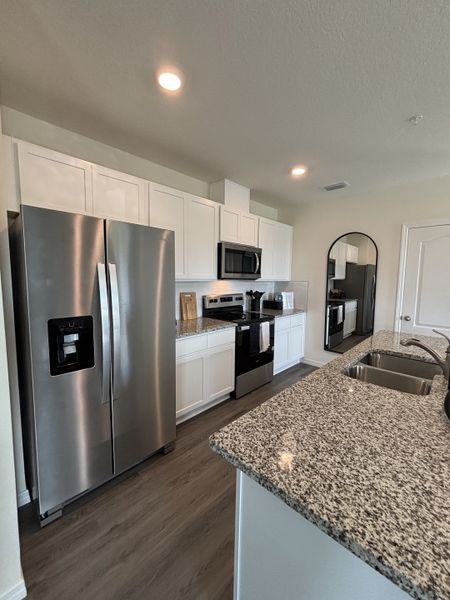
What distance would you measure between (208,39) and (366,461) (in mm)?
1914

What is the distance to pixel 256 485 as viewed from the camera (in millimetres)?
824

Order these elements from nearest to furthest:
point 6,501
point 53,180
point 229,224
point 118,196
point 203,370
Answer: point 6,501 < point 53,180 < point 118,196 < point 203,370 < point 229,224

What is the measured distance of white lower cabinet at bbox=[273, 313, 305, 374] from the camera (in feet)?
12.3

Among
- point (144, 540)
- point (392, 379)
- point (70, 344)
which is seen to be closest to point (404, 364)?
point (392, 379)

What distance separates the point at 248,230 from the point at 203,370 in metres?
1.90

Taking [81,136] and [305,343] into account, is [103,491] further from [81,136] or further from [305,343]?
[305,343]

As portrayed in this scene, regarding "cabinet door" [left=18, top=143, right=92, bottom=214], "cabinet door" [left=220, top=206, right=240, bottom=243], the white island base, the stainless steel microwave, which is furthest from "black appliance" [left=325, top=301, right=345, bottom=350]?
the white island base

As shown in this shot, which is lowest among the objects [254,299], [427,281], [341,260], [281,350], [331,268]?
[281,350]

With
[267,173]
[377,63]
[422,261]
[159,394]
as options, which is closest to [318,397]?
[159,394]

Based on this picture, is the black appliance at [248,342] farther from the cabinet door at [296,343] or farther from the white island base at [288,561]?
the white island base at [288,561]

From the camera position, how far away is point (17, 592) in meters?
1.19

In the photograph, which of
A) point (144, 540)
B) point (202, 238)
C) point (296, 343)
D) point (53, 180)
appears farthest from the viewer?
point (296, 343)

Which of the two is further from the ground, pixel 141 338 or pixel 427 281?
pixel 427 281

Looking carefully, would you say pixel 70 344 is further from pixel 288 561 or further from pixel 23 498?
pixel 288 561
